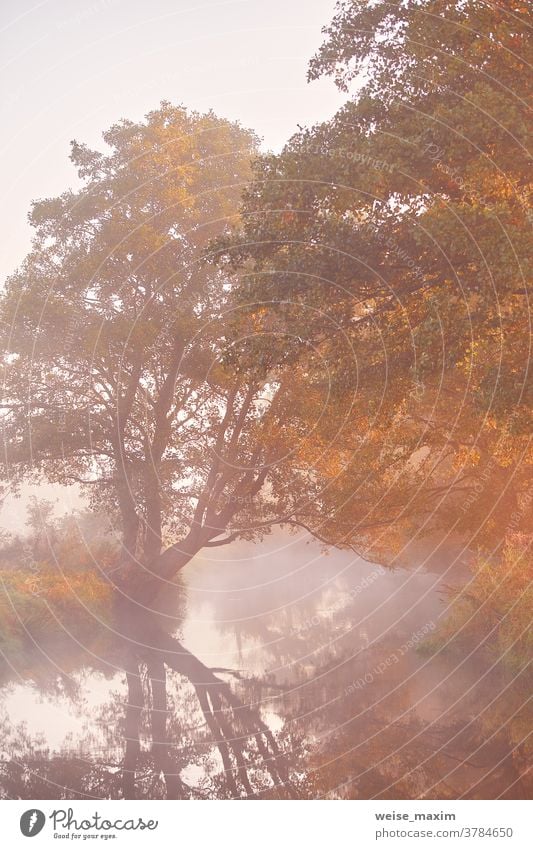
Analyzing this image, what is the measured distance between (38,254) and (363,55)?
1696 centimetres

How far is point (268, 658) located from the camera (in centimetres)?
2162

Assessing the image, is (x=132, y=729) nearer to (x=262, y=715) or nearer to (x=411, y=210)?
(x=262, y=715)

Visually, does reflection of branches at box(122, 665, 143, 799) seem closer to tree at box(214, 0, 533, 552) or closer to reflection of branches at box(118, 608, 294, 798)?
reflection of branches at box(118, 608, 294, 798)

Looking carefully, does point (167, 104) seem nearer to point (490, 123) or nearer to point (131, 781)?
point (490, 123)

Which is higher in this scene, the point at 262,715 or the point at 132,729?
the point at 262,715
